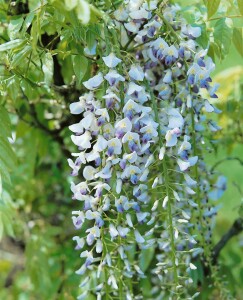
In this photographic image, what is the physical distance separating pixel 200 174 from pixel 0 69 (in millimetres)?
561

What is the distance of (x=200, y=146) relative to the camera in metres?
1.59

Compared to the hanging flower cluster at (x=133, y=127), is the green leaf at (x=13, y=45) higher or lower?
higher

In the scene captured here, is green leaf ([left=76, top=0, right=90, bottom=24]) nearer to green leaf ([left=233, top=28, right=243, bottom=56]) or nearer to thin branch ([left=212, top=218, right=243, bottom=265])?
green leaf ([left=233, top=28, right=243, bottom=56])

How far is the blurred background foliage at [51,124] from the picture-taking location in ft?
4.52

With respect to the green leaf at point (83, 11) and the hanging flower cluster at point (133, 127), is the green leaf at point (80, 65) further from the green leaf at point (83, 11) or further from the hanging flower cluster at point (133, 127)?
the green leaf at point (83, 11)

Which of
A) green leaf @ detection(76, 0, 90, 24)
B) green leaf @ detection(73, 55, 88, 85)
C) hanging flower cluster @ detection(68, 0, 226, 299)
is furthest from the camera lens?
green leaf @ detection(73, 55, 88, 85)

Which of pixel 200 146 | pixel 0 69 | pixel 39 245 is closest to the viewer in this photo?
pixel 0 69

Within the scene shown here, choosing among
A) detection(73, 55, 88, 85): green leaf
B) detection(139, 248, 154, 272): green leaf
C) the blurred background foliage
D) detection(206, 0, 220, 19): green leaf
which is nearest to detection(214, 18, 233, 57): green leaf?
the blurred background foliage

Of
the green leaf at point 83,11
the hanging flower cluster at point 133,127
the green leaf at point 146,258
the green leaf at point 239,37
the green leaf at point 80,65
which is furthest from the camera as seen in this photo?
the green leaf at point 146,258

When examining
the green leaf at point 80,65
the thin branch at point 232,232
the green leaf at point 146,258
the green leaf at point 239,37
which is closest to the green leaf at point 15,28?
the green leaf at point 80,65

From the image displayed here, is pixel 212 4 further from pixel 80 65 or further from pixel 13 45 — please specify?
pixel 13 45

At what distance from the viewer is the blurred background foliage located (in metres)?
1.38

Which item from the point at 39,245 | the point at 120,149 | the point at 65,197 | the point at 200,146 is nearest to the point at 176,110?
the point at 120,149

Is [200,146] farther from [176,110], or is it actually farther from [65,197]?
[65,197]
